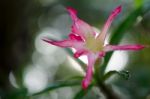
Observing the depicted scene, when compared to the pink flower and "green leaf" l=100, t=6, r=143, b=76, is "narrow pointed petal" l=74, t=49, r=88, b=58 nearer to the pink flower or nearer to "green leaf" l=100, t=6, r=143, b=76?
the pink flower

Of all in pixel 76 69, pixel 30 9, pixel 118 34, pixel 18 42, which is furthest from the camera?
pixel 30 9

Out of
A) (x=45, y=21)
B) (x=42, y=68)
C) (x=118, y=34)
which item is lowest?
(x=42, y=68)

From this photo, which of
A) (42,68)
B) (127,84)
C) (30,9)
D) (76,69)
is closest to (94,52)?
(127,84)

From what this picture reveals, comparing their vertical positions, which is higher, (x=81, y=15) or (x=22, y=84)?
(x=81, y=15)

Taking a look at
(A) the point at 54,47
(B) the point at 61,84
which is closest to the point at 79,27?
(B) the point at 61,84

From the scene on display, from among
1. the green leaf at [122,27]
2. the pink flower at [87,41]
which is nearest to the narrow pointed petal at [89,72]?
the pink flower at [87,41]

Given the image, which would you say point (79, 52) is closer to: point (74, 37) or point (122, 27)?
point (74, 37)

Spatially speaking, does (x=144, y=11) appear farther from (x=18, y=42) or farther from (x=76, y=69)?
(x=18, y=42)
